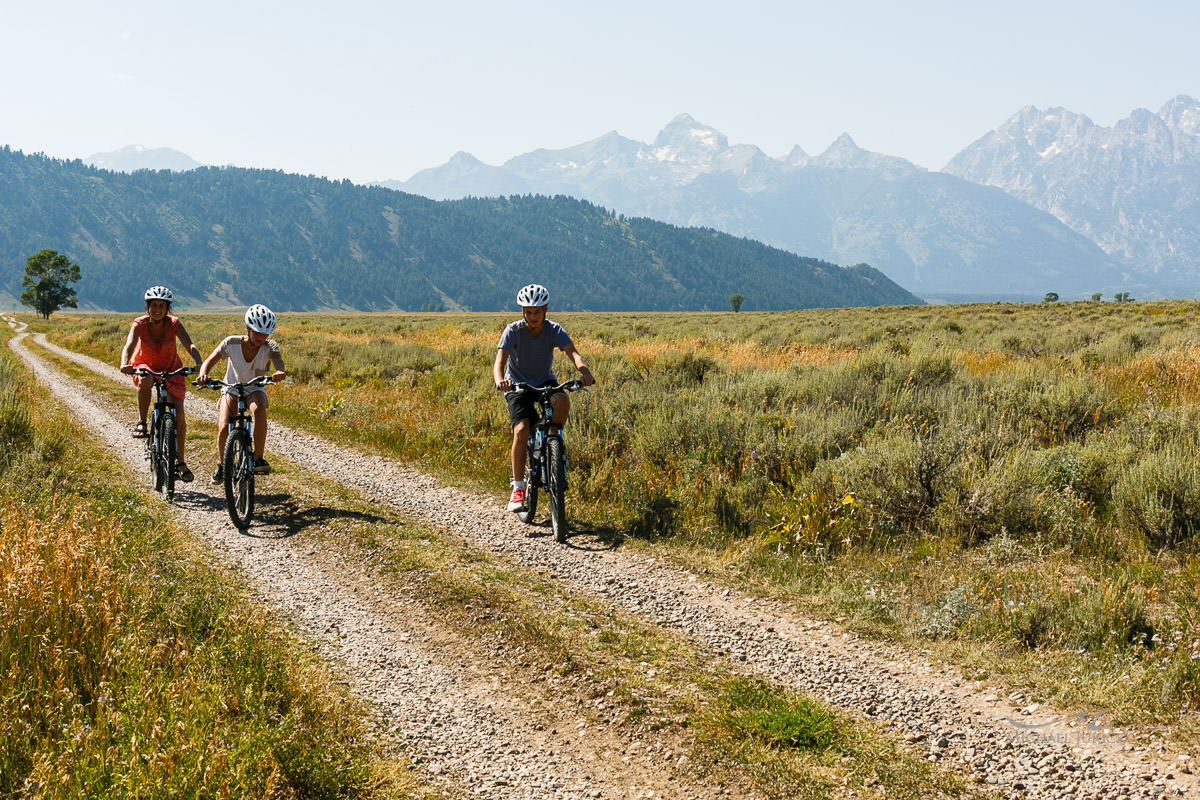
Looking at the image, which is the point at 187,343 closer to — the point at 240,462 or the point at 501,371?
the point at 240,462

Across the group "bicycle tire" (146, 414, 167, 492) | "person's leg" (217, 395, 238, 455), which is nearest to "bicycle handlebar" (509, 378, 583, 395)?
"person's leg" (217, 395, 238, 455)

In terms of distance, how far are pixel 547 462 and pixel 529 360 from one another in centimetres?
114

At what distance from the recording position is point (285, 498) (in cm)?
929

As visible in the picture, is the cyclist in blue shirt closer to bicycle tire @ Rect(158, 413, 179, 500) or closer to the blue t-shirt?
the blue t-shirt

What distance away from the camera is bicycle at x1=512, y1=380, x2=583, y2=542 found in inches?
306

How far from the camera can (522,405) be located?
322 inches

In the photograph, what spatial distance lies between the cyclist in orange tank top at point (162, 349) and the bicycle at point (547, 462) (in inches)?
185

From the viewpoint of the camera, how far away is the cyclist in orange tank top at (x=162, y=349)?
9.59 metres

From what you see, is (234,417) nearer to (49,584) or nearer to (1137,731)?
(49,584)

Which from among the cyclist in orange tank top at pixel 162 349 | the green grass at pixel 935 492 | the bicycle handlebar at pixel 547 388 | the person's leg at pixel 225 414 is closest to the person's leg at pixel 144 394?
the cyclist in orange tank top at pixel 162 349

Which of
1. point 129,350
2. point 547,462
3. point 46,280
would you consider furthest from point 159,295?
point 46,280

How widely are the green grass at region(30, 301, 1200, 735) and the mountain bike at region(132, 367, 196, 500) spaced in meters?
3.51

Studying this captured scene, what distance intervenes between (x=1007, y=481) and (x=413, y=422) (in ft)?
32.2

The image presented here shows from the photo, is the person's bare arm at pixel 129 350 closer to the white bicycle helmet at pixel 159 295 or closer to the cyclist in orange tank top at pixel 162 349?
the cyclist in orange tank top at pixel 162 349
